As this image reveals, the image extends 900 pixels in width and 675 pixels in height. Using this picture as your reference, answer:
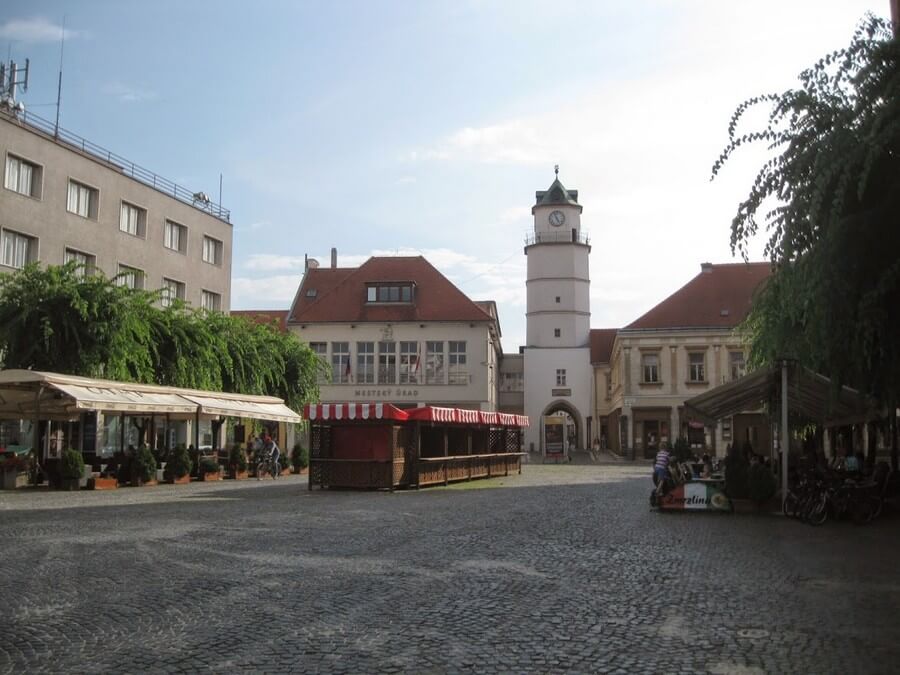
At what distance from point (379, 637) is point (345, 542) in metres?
6.78

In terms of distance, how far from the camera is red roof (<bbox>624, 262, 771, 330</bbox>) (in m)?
61.7

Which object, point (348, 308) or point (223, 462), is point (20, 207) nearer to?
point (223, 462)

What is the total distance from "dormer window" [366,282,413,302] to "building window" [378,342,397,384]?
3.27 meters

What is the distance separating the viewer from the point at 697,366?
6172 cm

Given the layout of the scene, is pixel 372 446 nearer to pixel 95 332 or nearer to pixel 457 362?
pixel 95 332

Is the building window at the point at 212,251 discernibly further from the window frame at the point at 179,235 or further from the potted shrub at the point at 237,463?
the potted shrub at the point at 237,463

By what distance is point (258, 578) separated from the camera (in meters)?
10.7

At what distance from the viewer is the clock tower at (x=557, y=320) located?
74062 millimetres

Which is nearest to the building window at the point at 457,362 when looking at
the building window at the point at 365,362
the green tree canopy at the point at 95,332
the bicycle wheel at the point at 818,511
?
the building window at the point at 365,362

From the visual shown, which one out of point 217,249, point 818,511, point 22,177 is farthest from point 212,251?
point 818,511

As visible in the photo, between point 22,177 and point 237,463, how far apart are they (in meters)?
15.6

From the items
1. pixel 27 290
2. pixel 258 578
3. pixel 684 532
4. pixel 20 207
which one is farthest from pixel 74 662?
pixel 20 207

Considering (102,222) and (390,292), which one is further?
(390,292)

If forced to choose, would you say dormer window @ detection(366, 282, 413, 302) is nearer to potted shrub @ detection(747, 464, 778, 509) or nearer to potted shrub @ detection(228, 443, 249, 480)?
potted shrub @ detection(228, 443, 249, 480)
